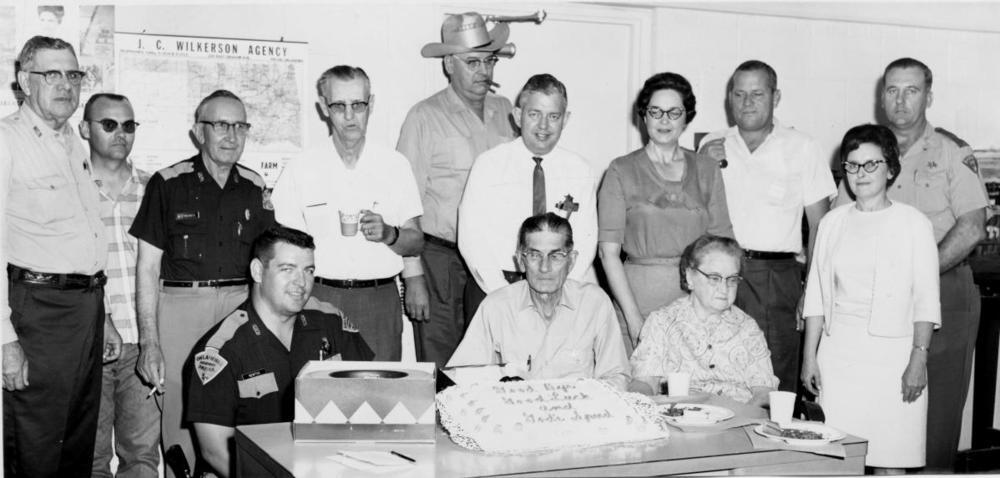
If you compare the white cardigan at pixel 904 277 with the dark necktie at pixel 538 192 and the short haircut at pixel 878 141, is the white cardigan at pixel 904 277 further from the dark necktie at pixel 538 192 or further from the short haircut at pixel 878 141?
the dark necktie at pixel 538 192

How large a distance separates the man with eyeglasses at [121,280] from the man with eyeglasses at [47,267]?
1.05 feet

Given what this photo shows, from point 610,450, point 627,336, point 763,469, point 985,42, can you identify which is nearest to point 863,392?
point 627,336

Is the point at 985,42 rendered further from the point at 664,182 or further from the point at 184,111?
the point at 184,111

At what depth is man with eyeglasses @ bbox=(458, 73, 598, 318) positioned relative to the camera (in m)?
3.90

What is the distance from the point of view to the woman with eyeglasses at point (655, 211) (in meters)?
3.90

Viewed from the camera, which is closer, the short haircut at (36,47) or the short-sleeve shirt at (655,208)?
the short haircut at (36,47)

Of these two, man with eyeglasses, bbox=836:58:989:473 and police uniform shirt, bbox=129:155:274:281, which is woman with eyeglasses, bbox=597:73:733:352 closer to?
man with eyeglasses, bbox=836:58:989:473

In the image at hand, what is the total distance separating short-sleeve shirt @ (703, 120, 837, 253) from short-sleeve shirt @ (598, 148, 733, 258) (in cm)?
35

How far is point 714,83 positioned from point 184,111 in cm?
277

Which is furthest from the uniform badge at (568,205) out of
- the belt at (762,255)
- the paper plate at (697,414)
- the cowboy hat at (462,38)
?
the paper plate at (697,414)

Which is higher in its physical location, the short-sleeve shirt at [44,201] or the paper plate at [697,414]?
the short-sleeve shirt at [44,201]

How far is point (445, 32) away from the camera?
4770 mm

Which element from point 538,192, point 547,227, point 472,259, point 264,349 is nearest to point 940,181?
point 538,192

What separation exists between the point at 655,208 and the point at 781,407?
1.42 m
